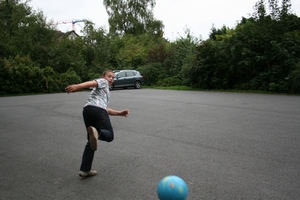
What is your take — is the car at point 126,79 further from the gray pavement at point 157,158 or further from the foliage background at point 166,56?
the gray pavement at point 157,158

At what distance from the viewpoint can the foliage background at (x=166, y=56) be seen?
18562 mm

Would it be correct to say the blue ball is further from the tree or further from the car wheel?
the tree

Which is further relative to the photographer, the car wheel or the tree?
the tree

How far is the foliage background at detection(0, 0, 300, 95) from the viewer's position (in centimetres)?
1856

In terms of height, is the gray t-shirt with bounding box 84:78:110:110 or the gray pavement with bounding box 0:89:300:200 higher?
the gray t-shirt with bounding box 84:78:110:110

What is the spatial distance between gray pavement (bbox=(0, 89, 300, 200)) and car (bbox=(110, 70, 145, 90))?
16.4 m

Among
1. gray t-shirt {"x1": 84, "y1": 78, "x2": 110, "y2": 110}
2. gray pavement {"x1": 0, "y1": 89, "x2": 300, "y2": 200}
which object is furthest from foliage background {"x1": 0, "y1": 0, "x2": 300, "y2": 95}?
gray t-shirt {"x1": 84, "y1": 78, "x2": 110, "y2": 110}

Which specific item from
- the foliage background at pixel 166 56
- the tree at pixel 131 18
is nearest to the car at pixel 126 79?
the foliage background at pixel 166 56

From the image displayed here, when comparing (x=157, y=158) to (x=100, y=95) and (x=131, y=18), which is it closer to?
(x=100, y=95)

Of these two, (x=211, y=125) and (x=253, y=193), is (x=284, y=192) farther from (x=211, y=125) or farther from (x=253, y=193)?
(x=211, y=125)

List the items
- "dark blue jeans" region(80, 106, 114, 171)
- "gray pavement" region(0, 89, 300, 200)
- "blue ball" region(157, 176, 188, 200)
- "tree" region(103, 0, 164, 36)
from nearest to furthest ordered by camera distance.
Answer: "blue ball" region(157, 176, 188, 200) → "gray pavement" region(0, 89, 300, 200) → "dark blue jeans" region(80, 106, 114, 171) → "tree" region(103, 0, 164, 36)

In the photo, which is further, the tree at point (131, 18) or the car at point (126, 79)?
the tree at point (131, 18)

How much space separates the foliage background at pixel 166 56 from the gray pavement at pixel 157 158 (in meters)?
10.7

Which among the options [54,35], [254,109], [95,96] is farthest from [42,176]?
[54,35]
